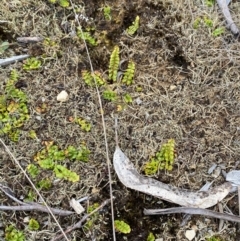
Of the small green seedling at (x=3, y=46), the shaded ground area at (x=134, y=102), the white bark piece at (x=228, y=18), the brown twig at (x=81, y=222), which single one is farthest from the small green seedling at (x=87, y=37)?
the brown twig at (x=81, y=222)

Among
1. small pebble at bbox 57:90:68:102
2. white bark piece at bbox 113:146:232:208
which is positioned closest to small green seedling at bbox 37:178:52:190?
white bark piece at bbox 113:146:232:208

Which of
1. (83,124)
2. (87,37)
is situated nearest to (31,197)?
(83,124)

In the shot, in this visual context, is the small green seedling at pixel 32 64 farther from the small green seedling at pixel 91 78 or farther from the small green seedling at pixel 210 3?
the small green seedling at pixel 210 3

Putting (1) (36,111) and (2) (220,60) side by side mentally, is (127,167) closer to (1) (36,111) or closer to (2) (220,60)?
(1) (36,111)

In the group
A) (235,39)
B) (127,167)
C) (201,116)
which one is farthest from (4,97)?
(235,39)

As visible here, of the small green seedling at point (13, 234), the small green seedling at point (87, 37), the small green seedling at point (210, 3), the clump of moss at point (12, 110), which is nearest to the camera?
the small green seedling at point (13, 234)

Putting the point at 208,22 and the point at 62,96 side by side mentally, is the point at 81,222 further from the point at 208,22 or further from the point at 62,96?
the point at 208,22

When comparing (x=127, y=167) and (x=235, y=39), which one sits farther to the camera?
(x=235, y=39)
